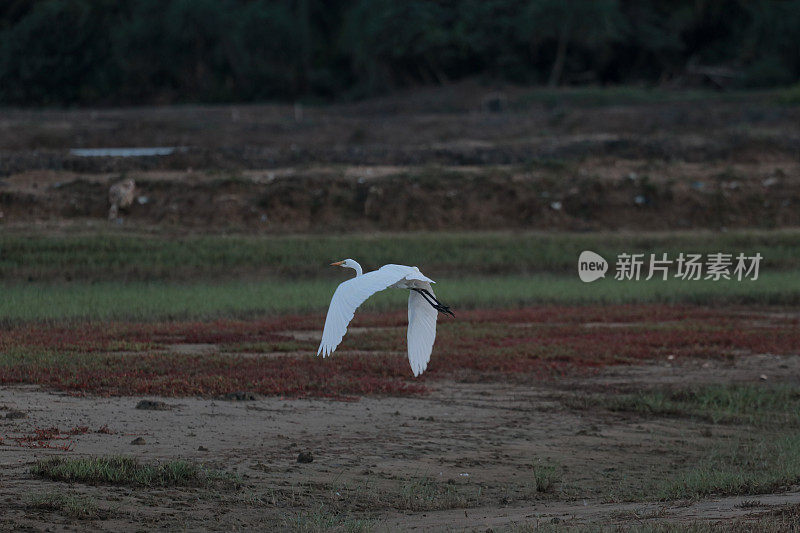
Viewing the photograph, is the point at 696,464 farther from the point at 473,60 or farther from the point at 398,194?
the point at 473,60

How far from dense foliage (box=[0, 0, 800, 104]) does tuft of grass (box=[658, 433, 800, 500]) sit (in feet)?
130

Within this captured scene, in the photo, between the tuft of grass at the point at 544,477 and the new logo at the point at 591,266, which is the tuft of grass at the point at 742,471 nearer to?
the tuft of grass at the point at 544,477

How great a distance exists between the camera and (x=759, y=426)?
423 inches

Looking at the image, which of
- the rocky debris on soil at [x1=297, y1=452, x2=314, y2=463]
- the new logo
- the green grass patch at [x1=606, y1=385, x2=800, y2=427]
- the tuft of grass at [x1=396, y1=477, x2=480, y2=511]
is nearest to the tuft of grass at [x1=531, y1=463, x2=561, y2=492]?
the tuft of grass at [x1=396, y1=477, x2=480, y2=511]

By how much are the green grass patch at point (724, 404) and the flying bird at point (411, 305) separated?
3.33m

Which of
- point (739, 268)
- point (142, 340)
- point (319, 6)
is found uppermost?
point (319, 6)

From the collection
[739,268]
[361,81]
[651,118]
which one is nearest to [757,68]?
[651,118]

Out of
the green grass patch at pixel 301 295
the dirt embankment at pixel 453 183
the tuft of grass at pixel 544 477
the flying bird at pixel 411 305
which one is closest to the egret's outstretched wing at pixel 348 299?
the flying bird at pixel 411 305

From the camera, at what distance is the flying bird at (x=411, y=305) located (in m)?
6.99

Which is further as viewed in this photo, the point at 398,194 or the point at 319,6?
the point at 319,6

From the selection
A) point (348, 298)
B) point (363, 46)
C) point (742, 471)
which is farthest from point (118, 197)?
point (363, 46)

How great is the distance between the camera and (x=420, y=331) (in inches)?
348

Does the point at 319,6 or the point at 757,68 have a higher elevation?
the point at 319,6

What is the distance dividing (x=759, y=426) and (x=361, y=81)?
Result: 4611 centimetres
